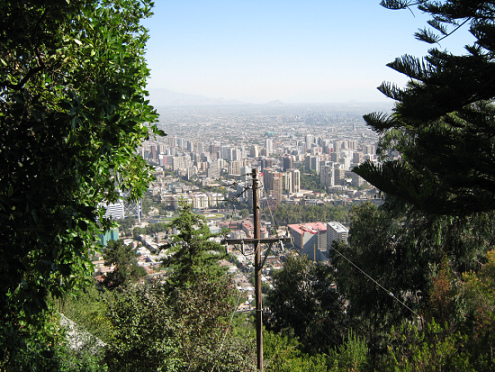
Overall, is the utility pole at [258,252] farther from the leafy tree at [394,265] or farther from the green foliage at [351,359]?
the leafy tree at [394,265]

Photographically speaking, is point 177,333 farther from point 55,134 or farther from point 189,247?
point 189,247

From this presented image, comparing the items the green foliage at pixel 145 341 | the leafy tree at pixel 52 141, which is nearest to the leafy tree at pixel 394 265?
the green foliage at pixel 145 341

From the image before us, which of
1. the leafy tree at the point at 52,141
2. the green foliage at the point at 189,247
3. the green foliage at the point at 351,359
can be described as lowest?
the green foliage at the point at 351,359

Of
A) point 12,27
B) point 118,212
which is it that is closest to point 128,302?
point 12,27

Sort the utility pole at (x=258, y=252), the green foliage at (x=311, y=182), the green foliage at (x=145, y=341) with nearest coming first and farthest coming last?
the green foliage at (x=145, y=341) < the utility pole at (x=258, y=252) < the green foliage at (x=311, y=182)

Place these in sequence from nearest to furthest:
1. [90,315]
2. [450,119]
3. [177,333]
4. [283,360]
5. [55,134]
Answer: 1. [55,134]
2. [450,119]
3. [177,333]
4. [283,360]
5. [90,315]

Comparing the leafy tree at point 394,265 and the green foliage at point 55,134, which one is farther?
the leafy tree at point 394,265

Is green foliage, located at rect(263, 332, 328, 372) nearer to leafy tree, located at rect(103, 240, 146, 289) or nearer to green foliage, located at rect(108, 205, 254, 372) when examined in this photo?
green foliage, located at rect(108, 205, 254, 372)

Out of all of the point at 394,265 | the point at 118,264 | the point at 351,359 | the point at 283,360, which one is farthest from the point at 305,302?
the point at 118,264
